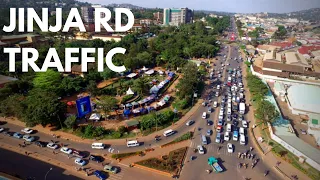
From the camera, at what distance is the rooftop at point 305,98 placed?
27141 mm

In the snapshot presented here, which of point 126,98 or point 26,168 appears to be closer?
→ point 26,168

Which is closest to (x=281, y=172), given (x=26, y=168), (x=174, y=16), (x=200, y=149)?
(x=200, y=149)

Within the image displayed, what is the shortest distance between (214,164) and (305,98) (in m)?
18.7

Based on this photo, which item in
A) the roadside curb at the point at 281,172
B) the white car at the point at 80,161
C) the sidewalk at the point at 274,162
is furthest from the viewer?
the white car at the point at 80,161

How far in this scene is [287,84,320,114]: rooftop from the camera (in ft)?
89.0

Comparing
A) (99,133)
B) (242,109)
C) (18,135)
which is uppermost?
(242,109)

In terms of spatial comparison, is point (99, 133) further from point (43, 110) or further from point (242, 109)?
point (242, 109)

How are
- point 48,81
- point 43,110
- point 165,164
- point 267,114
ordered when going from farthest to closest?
point 48,81 → point 267,114 → point 43,110 → point 165,164

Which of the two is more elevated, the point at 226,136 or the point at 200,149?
the point at 226,136

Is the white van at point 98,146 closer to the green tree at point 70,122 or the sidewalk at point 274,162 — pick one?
the green tree at point 70,122

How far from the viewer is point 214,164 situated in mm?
18250

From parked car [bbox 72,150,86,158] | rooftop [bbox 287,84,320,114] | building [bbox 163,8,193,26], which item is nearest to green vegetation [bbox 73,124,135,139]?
parked car [bbox 72,150,86,158]

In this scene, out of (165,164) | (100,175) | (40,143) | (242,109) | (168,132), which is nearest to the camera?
(100,175)

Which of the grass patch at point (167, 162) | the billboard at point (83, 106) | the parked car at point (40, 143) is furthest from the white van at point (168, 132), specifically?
the parked car at point (40, 143)
